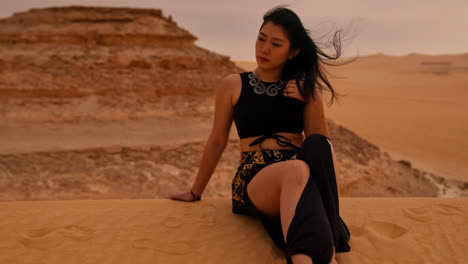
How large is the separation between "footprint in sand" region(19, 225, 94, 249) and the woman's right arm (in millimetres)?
933

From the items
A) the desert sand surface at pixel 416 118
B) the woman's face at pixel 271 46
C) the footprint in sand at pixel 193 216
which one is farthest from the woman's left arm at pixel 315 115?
the desert sand surface at pixel 416 118

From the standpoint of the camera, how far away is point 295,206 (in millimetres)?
2105

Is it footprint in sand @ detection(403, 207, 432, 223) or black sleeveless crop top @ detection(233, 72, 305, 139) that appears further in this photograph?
footprint in sand @ detection(403, 207, 432, 223)

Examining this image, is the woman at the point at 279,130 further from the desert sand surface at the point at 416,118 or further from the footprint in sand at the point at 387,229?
the desert sand surface at the point at 416,118

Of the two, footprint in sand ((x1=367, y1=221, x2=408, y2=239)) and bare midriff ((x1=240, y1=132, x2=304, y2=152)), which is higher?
bare midriff ((x1=240, y1=132, x2=304, y2=152))

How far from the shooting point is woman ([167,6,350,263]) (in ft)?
7.38

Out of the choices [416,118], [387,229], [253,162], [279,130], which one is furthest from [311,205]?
[416,118]

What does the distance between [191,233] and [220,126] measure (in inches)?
32.4

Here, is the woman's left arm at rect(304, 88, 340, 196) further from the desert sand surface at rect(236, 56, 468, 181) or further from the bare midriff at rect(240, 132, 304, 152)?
the desert sand surface at rect(236, 56, 468, 181)

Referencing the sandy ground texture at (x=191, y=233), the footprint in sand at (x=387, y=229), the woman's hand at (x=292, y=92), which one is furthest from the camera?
the footprint in sand at (x=387, y=229)

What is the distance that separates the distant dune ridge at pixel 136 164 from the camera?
261 centimetres

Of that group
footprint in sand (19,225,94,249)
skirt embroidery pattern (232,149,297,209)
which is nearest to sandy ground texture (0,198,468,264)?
footprint in sand (19,225,94,249)

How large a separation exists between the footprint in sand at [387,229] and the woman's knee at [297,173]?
1019 mm

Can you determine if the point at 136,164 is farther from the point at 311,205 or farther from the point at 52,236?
the point at 311,205
